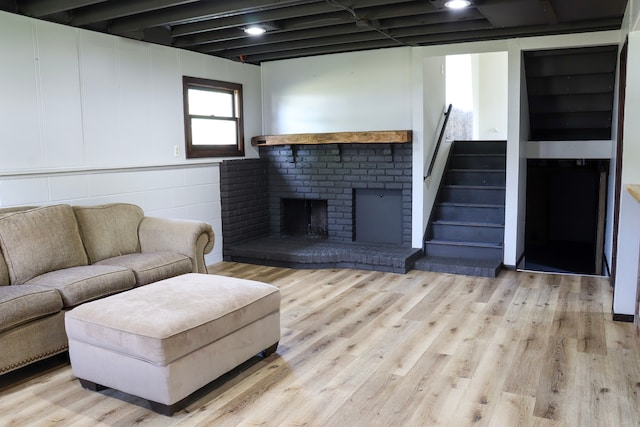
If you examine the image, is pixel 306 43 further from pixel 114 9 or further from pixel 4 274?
pixel 4 274

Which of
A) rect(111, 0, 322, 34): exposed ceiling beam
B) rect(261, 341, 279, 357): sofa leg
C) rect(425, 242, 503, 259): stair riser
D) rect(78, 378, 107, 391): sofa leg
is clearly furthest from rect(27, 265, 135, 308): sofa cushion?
rect(425, 242, 503, 259): stair riser

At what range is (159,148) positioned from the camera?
202 inches

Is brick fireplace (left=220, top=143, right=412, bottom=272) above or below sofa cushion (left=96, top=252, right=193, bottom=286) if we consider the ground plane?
above

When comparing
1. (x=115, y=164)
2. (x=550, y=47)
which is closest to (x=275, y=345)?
(x=115, y=164)

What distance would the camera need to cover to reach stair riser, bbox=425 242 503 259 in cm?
548

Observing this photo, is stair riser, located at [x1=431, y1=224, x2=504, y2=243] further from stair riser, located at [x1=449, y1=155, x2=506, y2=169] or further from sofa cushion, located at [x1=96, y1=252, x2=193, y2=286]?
sofa cushion, located at [x1=96, y1=252, x2=193, y2=286]

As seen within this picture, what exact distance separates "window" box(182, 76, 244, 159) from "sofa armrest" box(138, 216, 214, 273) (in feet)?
4.66

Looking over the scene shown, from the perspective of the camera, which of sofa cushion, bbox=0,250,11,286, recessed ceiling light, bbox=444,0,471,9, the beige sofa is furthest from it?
recessed ceiling light, bbox=444,0,471,9

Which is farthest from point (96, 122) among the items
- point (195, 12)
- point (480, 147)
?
point (480, 147)

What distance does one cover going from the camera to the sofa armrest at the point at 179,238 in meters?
4.03

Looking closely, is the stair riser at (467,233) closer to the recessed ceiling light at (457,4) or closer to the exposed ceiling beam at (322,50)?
the exposed ceiling beam at (322,50)

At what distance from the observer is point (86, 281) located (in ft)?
10.6

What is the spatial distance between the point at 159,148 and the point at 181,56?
3.21ft

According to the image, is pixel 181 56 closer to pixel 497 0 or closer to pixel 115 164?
pixel 115 164
